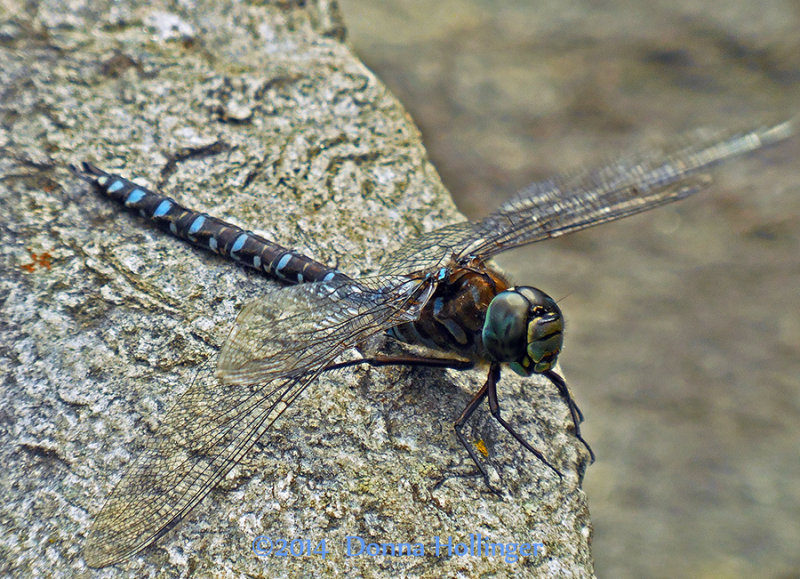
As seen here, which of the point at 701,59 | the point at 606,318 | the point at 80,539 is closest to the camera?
the point at 80,539

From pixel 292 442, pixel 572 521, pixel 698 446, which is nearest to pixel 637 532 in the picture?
pixel 698 446

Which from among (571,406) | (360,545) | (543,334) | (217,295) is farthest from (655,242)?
(360,545)

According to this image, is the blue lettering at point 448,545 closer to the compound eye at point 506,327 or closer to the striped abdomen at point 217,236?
the compound eye at point 506,327

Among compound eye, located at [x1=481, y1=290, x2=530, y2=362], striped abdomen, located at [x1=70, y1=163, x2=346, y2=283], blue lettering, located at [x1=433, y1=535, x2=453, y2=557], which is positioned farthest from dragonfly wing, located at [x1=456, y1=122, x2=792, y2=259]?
blue lettering, located at [x1=433, y1=535, x2=453, y2=557]

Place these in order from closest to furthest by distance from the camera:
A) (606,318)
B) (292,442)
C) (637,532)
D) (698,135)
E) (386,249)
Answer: (292,442), (698,135), (386,249), (637,532), (606,318)

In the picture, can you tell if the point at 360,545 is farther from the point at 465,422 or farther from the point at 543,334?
the point at 543,334

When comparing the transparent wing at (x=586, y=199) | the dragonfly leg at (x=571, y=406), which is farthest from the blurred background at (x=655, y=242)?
the dragonfly leg at (x=571, y=406)

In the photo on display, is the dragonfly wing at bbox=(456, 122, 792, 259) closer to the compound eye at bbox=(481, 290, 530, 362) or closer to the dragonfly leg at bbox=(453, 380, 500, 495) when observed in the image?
the compound eye at bbox=(481, 290, 530, 362)

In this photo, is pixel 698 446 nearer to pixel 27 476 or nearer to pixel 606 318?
pixel 606 318
